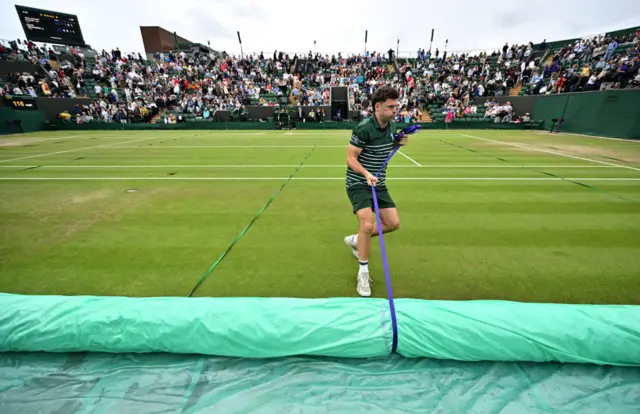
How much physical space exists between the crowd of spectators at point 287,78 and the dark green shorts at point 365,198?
1000 inches

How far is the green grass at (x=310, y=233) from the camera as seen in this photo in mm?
3273

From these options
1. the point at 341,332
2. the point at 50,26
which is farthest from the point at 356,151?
the point at 50,26

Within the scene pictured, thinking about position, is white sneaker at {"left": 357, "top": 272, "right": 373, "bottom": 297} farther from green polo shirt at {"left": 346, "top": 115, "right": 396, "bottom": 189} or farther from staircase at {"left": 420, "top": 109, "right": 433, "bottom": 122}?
staircase at {"left": 420, "top": 109, "right": 433, "bottom": 122}

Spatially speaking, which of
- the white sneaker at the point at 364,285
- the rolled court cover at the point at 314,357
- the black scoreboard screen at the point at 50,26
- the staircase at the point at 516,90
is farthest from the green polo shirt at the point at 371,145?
the black scoreboard screen at the point at 50,26

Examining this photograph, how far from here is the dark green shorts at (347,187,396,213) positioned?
10.3 feet

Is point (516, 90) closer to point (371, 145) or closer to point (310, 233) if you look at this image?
point (310, 233)

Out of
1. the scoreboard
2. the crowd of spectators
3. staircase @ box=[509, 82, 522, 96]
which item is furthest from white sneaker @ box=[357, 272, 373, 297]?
the scoreboard

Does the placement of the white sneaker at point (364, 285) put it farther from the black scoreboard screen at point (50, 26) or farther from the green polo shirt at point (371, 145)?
the black scoreboard screen at point (50, 26)

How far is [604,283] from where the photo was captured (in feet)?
10.6

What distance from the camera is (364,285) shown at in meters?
3.07

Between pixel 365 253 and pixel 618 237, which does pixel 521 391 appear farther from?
pixel 618 237

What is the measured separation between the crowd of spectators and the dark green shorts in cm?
2540

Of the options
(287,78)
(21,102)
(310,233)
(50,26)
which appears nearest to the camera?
(310,233)

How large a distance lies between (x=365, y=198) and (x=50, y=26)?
48.7m
